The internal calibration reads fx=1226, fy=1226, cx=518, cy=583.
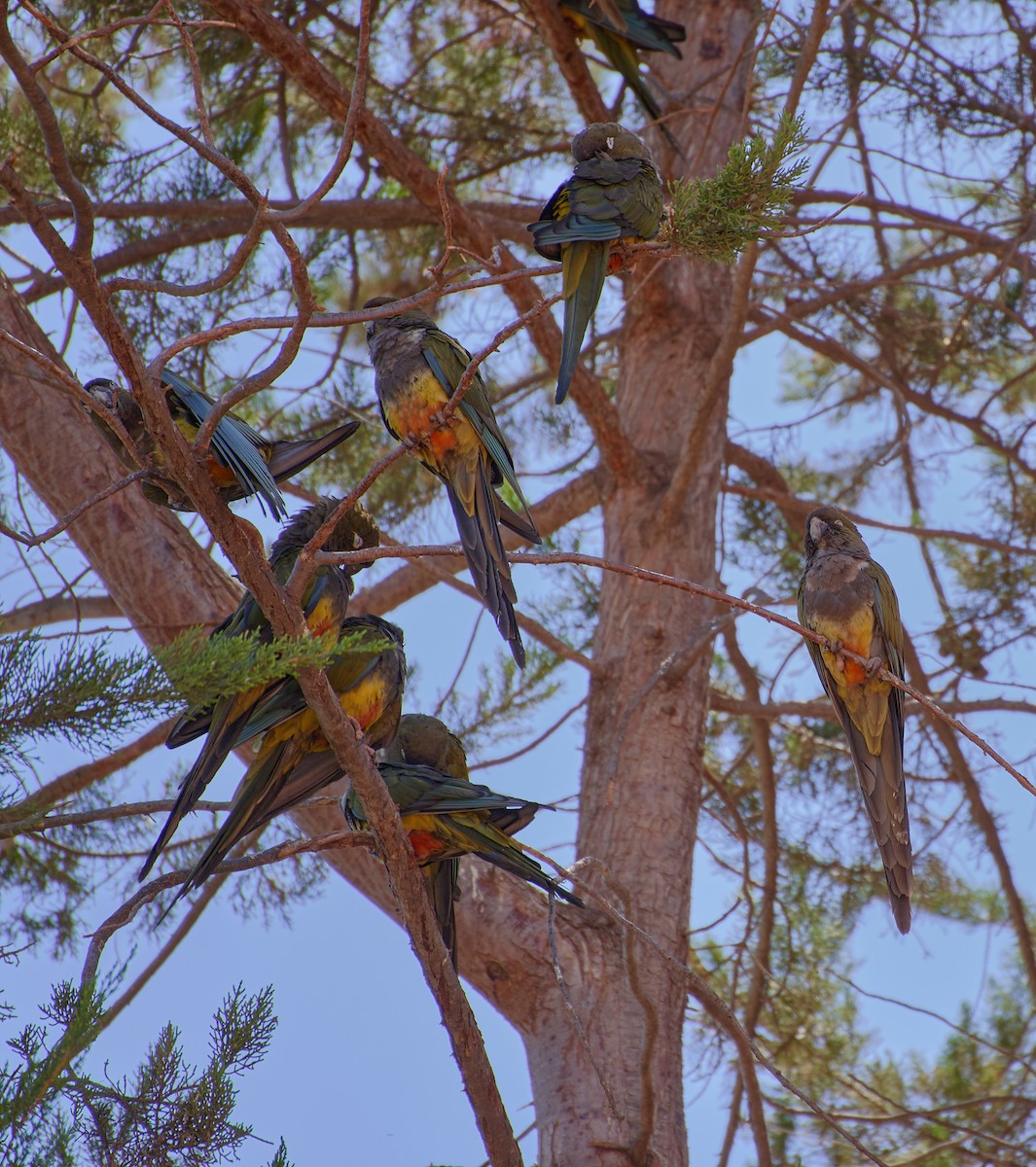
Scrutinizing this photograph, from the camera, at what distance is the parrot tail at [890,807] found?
11.2 feet

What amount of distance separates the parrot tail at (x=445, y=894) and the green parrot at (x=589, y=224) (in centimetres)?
136

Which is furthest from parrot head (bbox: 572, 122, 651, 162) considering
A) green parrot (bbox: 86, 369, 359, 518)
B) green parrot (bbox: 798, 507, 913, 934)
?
green parrot (bbox: 798, 507, 913, 934)

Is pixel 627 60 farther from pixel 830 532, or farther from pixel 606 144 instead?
pixel 830 532

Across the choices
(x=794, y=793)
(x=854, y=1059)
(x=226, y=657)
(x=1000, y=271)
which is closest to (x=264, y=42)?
(x=226, y=657)

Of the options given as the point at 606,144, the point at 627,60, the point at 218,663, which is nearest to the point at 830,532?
the point at 606,144

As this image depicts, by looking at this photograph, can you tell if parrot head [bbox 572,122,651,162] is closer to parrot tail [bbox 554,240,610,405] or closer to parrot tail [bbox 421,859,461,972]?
parrot tail [bbox 554,240,610,405]

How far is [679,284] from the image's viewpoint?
5.13m

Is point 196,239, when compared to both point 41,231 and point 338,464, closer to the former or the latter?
point 338,464

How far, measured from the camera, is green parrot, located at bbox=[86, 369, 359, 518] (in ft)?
9.41

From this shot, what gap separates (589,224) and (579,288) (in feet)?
0.58

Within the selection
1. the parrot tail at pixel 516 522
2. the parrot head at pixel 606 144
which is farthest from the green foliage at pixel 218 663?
the parrot head at pixel 606 144

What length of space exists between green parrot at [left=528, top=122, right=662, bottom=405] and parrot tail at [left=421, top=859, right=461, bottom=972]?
136 cm

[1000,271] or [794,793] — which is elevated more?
[1000,271]

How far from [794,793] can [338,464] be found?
281 cm
